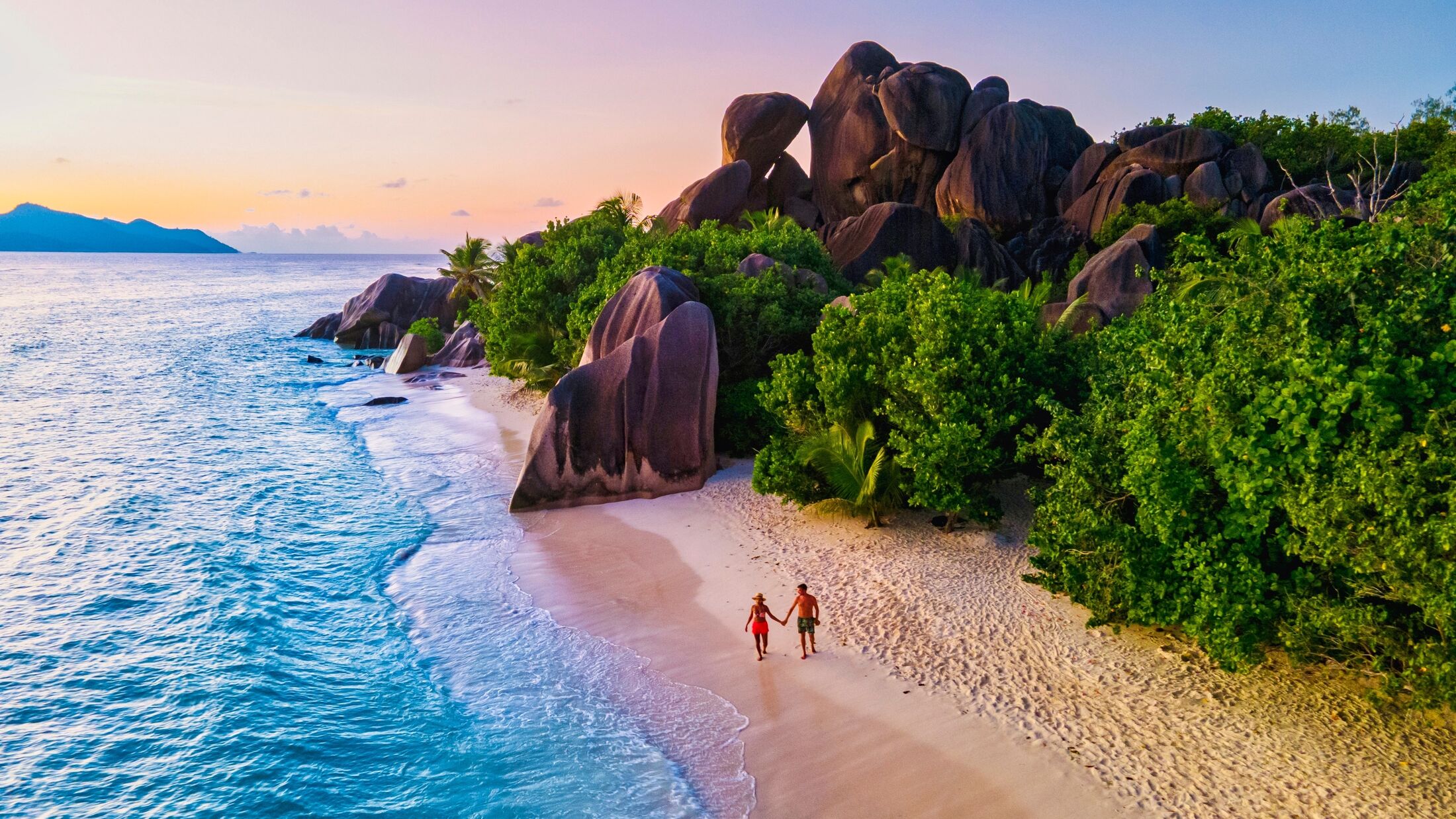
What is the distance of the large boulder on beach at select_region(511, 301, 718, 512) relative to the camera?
21219mm

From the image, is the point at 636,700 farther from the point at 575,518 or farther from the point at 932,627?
the point at 575,518

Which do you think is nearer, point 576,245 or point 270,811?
→ point 270,811

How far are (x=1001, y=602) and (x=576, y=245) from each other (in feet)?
84.1

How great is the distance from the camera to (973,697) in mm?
11508

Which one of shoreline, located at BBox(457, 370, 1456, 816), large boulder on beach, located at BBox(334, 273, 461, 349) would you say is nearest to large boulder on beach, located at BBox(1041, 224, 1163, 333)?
shoreline, located at BBox(457, 370, 1456, 816)

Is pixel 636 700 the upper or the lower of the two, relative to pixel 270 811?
upper

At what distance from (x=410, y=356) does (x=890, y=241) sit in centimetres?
2730

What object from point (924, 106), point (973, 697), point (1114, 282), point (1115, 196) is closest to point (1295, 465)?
point (973, 697)

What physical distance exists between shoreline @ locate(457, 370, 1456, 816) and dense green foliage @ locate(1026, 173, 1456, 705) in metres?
0.72

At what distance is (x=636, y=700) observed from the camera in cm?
1221

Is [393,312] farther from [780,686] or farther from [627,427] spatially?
[780,686]

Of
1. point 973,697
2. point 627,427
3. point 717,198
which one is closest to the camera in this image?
point 973,697

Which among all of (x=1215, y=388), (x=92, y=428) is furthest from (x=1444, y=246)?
(x=92, y=428)

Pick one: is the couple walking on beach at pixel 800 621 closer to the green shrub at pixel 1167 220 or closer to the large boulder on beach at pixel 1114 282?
the large boulder on beach at pixel 1114 282
